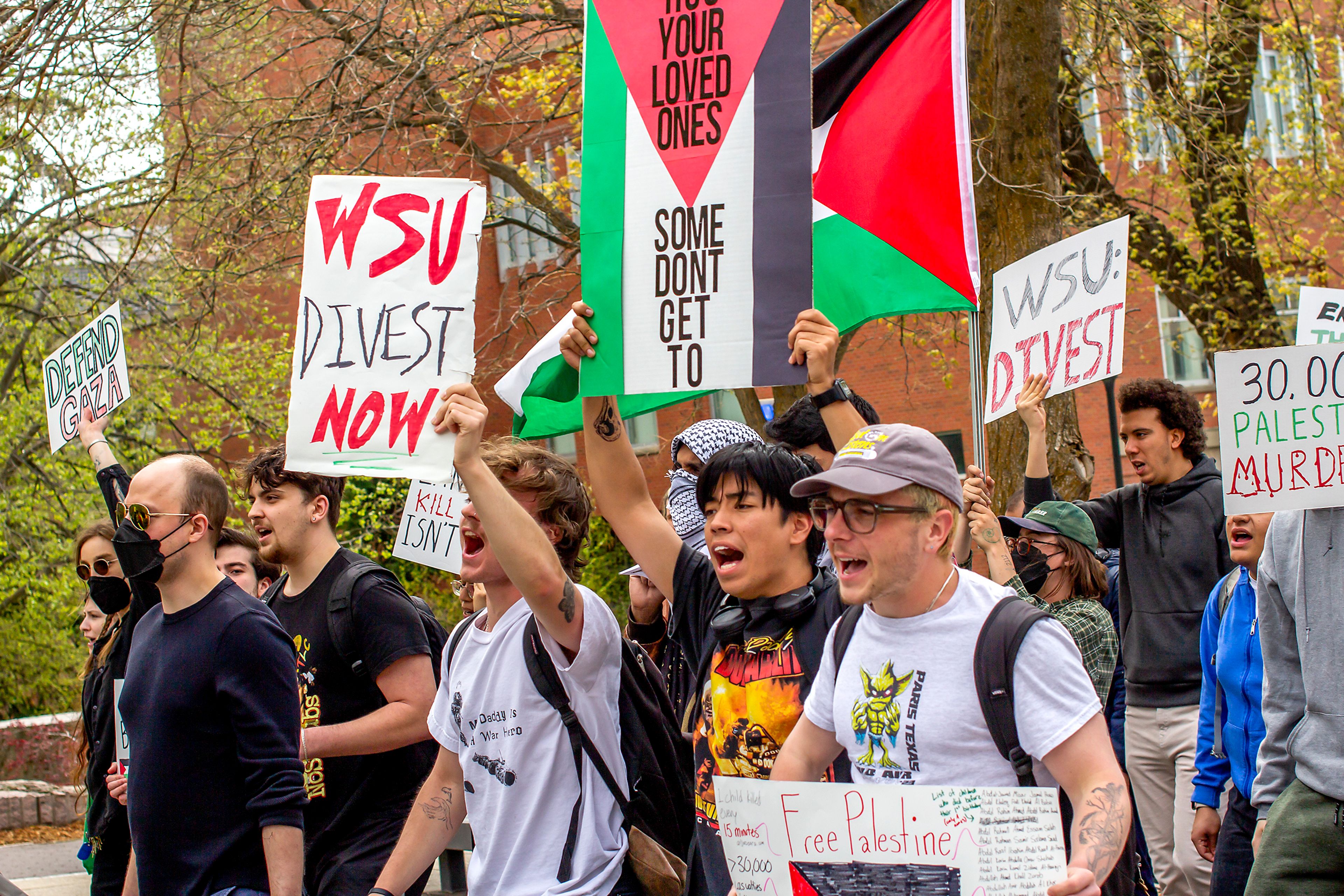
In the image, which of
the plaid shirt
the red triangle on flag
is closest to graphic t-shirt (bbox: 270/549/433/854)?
the red triangle on flag

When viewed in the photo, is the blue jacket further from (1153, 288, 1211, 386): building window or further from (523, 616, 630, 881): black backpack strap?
(1153, 288, 1211, 386): building window

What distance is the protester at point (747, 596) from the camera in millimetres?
2965

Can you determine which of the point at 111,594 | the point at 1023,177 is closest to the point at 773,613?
the point at 111,594

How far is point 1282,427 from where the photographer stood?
3658mm

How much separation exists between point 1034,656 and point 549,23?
10.9m

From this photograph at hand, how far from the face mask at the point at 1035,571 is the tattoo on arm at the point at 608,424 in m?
2.18

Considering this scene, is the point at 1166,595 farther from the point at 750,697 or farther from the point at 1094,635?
the point at 750,697

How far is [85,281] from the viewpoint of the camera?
16031 millimetres

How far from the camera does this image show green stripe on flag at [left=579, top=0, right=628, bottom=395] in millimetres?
3633

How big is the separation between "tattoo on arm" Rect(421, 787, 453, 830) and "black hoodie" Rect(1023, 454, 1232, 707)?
298 centimetres

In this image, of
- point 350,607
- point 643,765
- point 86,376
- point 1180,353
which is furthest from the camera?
point 1180,353

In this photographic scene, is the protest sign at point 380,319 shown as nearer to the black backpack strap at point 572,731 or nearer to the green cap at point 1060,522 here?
the black backpack strap at point 572,731

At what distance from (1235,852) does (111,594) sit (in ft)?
13.1

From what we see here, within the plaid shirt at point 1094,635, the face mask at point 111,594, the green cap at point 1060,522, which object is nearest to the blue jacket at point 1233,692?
the plaid shirt at point 1094,635
